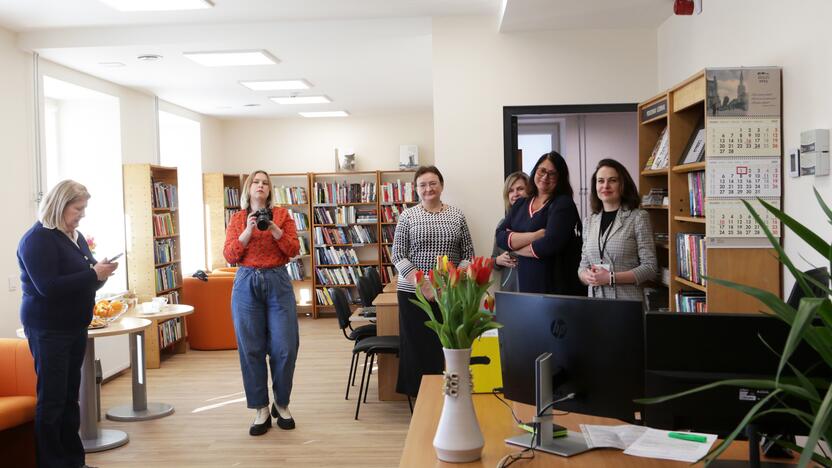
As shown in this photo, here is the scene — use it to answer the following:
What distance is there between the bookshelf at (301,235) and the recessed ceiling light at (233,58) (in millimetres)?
4113

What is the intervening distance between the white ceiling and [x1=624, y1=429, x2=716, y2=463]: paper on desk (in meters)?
3.14

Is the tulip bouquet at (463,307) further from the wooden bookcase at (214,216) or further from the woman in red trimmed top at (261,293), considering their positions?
the wooden bookcase at (214,216)

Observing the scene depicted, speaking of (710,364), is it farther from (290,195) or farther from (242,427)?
(290,195)

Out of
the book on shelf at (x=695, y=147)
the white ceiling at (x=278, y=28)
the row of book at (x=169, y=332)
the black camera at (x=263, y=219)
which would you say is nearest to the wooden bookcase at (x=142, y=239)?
the row of book at (x=169, y=332)

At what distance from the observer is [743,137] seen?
340 cm

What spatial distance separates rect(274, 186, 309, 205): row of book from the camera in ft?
34.4

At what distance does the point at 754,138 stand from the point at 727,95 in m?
0.24

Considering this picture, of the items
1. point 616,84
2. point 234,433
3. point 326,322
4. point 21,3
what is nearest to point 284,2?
point 21,3

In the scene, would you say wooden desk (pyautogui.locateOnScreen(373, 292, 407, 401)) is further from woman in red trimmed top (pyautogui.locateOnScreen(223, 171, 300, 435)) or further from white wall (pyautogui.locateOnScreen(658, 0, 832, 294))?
white wall (pyautogui.locateOnScreen(658, 0, 832, 294))

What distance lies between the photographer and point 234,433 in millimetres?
4746

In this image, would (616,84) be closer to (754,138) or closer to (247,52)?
(754,138)

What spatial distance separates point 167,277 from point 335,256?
315 cm

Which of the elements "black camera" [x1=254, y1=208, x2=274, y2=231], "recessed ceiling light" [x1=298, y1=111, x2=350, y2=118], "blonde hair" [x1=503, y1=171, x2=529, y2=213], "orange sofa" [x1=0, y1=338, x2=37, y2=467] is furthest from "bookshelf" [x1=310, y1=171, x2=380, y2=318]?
"orange sofa" [x1=0, y1=338, x2=37, y2=467]

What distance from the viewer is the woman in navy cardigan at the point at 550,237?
385cm
